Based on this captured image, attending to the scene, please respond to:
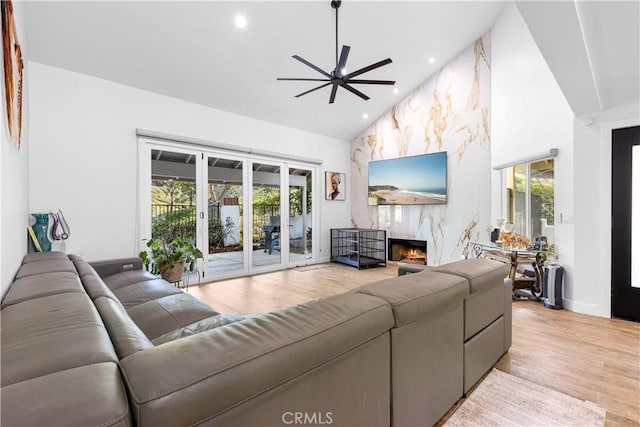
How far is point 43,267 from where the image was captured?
6.23 feet

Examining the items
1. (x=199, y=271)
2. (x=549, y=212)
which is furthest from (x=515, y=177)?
(x=199, y=271)

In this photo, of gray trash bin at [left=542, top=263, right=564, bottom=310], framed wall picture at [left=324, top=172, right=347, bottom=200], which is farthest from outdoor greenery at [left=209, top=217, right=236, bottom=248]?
gray trash bin at [left=542, top=263, right=564, bottom=310]

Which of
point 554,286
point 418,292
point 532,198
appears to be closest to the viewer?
point 418,292

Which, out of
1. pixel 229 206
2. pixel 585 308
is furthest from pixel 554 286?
pixel 229 206

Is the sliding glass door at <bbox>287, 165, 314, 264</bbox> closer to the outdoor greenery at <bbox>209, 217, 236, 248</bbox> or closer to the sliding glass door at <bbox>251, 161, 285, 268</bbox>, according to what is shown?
the sliding glass door at <bbox>251, 161, 285, 268</bbox>

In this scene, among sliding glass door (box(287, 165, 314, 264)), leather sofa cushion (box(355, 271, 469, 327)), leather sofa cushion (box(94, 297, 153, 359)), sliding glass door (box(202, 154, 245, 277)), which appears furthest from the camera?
sliding glass door (box(287, 165, 314, 264))

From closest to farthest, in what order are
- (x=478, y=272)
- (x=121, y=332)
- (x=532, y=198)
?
1. (x=121, y=332)
2. (x=478, y=272)
3. (x=532, y=198)

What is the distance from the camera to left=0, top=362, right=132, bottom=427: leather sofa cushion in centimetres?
51

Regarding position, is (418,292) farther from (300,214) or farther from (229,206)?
(300,214)

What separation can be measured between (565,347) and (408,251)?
12.9 feet

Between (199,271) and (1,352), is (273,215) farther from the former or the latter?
(1,352)

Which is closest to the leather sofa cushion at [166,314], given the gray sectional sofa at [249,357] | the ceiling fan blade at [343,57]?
the gray sectional sofa at [249,357]

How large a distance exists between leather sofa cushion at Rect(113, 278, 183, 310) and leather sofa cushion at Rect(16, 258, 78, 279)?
0.47m

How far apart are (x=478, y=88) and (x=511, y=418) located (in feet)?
16.7
